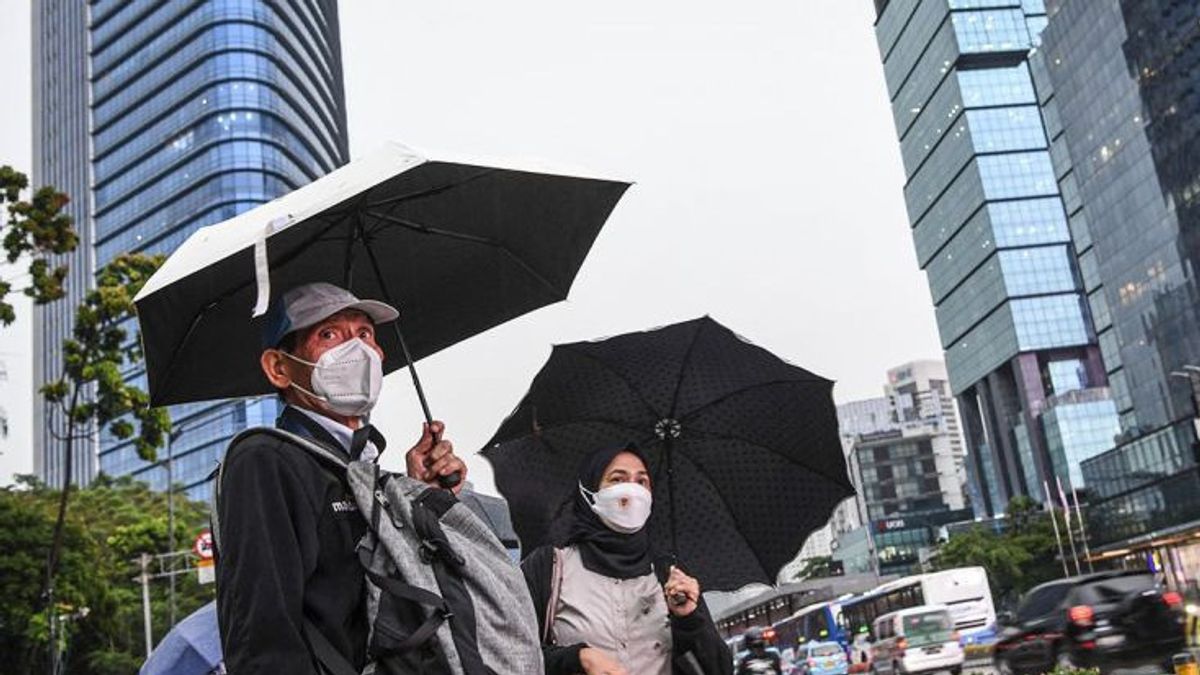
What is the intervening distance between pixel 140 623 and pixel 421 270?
47.5 m

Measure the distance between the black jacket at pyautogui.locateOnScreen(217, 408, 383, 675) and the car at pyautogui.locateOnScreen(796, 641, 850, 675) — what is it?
30197mm

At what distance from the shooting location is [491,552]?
248 centimetres

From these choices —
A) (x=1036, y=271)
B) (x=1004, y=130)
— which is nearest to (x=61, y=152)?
(x=1004, y=130)

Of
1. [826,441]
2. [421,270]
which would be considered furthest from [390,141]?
[826,441]

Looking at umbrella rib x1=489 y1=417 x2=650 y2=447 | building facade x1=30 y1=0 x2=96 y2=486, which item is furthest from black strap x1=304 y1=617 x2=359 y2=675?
building facade x1=30 y1=0 x2=96 y2=486

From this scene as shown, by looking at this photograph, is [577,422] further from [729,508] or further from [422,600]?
[422,600]

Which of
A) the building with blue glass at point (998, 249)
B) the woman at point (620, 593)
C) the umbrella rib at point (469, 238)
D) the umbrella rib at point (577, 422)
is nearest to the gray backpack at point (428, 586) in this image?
the woman at point (620, 593)

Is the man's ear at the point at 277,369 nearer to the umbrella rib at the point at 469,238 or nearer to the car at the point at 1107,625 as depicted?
the umbrella rib at the point at 469,238

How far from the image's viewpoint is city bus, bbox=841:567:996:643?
1271 inches

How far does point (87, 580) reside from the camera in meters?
28.2

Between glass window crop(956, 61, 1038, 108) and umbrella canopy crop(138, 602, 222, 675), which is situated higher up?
glass window crop(956, 61, 1038, 108)

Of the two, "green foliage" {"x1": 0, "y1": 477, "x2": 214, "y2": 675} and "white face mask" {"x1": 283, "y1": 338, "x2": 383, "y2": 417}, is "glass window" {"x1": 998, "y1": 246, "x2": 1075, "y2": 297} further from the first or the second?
"white face mask" {"x1": 283, "y1": 338, "x2": 383, "y2": 417}

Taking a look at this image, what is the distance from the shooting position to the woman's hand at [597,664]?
3.19 m

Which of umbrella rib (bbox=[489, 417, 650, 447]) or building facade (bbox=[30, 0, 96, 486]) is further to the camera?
building facade (bbox=[30, 0, 96, 486])
